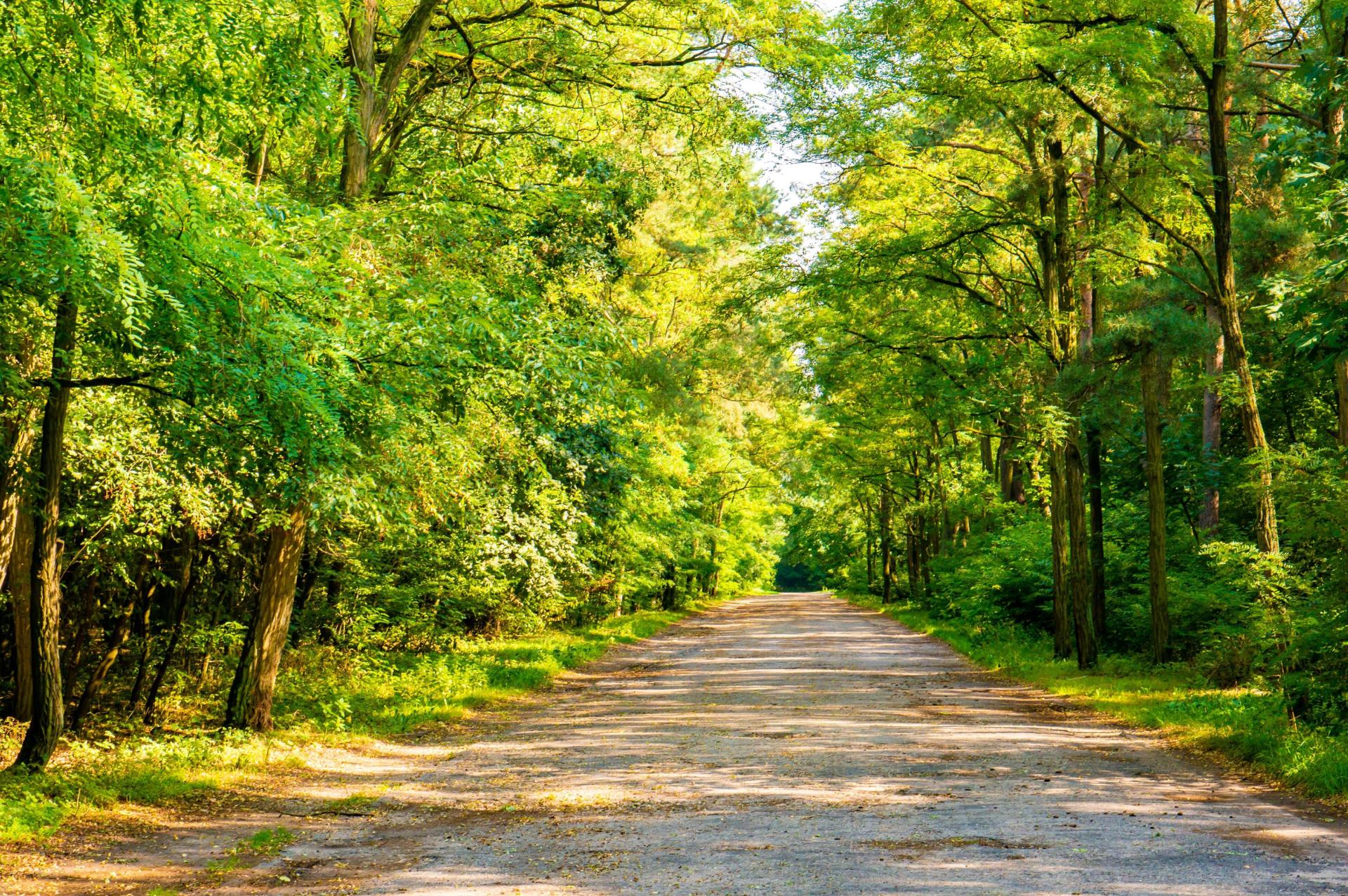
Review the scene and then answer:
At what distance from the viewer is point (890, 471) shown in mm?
37562

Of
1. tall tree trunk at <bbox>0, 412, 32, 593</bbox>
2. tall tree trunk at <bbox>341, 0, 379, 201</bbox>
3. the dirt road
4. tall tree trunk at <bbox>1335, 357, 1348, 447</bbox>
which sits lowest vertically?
the dirt road

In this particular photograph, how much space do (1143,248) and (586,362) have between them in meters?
9.83

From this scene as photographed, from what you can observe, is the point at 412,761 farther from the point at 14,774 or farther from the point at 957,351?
the point at 957,351

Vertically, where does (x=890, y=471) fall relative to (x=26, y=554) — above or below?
above

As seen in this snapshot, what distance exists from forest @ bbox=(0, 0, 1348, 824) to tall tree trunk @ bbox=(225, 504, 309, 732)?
0.21 ft

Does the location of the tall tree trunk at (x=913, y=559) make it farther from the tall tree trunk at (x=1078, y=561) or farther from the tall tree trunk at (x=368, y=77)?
the tall tree trunk at (x=368, y=77)

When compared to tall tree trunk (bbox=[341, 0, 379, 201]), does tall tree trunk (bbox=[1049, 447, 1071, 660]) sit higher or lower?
lower

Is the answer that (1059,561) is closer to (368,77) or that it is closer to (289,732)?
(289,732)

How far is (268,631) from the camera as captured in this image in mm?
11367

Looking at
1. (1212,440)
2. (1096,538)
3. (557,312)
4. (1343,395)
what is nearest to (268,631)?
(557,312)

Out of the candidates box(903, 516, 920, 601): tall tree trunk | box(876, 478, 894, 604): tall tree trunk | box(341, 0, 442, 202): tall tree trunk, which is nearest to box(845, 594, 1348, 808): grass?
box(341, 0, 442, 202): tall tree trunk

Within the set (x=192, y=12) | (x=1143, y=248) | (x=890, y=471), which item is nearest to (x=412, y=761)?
(x=192, y=12)

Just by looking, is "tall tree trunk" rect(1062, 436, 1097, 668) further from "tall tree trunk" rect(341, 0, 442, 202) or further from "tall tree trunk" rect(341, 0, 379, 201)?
"tall tree trunk" rect(341, 0, 379, 201)

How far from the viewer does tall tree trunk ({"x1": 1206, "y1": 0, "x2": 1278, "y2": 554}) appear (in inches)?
456
